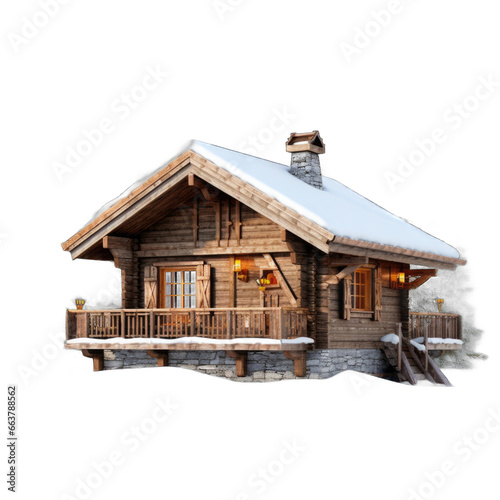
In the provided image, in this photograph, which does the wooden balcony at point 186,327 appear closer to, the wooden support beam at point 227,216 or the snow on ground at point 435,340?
the wooden support beam at point 227,216

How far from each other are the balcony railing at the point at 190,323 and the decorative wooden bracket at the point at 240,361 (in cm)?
50

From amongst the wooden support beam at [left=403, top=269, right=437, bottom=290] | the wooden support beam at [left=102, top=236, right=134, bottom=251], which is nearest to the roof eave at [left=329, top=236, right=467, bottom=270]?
the wooden support beam at [left=403, top=269, right=437, bottom=290]

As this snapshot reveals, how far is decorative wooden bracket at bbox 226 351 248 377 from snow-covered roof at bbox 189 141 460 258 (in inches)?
155

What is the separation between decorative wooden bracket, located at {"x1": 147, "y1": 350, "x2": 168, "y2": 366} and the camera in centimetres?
2550

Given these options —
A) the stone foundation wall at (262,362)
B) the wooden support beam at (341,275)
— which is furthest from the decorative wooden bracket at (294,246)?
the stone foundation wall at (262,362)

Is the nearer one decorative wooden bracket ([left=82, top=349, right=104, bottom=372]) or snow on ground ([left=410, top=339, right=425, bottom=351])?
decorative wooden bracket ([left=82, top=349, right=104, bottom=372])

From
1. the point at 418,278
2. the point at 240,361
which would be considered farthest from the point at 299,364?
the point at 418,278

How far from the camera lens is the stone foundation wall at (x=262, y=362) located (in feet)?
80.6

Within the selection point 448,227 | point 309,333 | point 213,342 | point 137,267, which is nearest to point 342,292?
point 309,333

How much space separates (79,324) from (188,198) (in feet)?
14.0

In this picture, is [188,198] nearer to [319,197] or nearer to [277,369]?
[319,197]

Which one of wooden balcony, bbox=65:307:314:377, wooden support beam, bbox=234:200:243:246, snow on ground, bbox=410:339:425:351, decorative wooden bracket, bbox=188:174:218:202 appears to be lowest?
snow on ground, bbox=410:339:425:351

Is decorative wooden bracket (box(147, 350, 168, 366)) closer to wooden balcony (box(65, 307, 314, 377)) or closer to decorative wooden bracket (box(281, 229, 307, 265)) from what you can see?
wooden balcony (box(65, 307, 314, 377))

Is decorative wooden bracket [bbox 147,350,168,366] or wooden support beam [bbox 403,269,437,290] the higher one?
wooden support beam [bbox 403,269,437,290]
